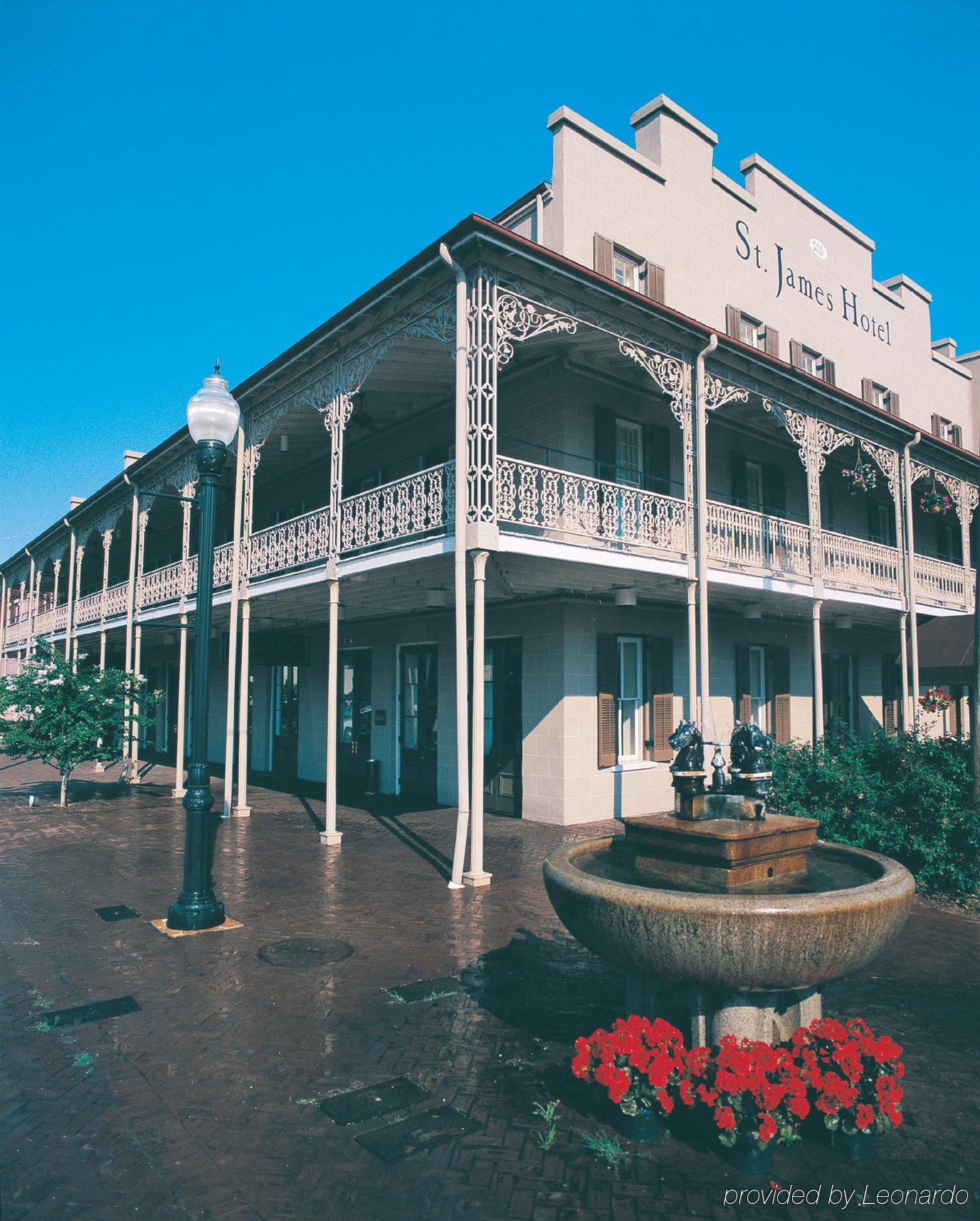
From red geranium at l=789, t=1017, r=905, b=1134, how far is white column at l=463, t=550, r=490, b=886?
5165 mm

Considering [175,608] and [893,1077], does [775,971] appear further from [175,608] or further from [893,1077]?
[175,608]

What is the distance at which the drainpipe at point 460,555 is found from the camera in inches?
342

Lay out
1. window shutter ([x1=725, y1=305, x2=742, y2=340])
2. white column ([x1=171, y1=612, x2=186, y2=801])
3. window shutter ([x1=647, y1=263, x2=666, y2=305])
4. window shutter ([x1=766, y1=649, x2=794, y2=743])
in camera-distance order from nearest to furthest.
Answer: window shutter ([x1=647, y1=263, x2=666, y2=305])
white column ([x1=171, y1=612, x2=186, y2=801])
window shutter ([x1=766, y1=649, x2=794, y2=743])
window shutter ([x1=725, y1=305, x2=742, y2=340])

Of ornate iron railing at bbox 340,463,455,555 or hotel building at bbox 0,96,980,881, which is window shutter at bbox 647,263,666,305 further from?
ornate iron railing at bbox 340,463,455,555

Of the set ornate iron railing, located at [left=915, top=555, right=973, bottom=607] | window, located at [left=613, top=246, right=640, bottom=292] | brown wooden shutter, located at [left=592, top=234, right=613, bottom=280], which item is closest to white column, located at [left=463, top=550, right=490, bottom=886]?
brown wooden shutter, located at [left=592, top=234, right=613, bottom=280]

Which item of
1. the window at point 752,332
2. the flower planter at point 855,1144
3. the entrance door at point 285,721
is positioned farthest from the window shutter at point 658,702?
the flower planter at point 855,1144

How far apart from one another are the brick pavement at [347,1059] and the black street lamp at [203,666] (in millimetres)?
342

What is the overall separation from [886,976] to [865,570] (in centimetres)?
1048

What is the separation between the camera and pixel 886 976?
601cm

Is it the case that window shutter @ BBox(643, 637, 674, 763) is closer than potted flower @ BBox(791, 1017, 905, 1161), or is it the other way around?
potted flower @ BBox(791, 1017, 905, 1161)

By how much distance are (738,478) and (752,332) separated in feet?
13.2

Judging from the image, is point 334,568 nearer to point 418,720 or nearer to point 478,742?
point 478,742

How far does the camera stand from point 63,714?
14508 millimetres

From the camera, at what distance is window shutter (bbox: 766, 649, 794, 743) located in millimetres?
16359
